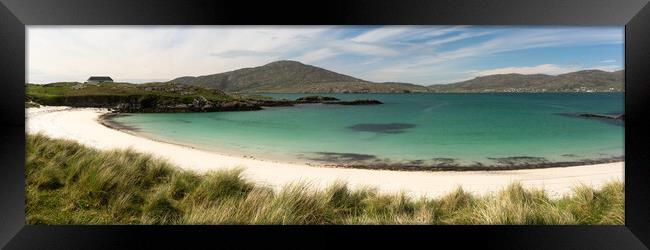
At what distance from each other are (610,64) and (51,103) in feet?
166

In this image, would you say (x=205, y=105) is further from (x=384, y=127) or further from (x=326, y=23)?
(x=326, y=23)

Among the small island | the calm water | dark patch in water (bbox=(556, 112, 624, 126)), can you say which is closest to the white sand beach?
the calm water

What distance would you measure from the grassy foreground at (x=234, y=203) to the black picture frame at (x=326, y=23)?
528mm

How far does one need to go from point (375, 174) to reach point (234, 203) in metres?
5.78

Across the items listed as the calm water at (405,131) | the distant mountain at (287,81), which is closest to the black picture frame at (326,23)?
the calm water at (405,131)

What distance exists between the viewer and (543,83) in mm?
46500

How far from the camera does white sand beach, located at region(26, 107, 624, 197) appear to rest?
6.84 m

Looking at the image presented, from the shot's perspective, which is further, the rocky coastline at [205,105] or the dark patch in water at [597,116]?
the dark patch in water at [597,116]

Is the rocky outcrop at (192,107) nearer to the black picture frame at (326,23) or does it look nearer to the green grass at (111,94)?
the green grass at (111,94)

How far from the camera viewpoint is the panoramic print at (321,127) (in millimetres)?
3521

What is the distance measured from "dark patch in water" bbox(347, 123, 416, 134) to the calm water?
0.06 m

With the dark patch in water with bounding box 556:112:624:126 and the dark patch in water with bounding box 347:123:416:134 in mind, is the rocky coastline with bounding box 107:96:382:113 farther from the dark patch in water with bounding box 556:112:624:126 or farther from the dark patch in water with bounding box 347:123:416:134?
the dark patch in water with bounding box 556:112:624:126

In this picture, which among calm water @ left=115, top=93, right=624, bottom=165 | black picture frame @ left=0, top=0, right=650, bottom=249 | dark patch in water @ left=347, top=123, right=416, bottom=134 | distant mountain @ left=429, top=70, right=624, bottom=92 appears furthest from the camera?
distant mountain @ left=429, top=70, right=624, bottom=92

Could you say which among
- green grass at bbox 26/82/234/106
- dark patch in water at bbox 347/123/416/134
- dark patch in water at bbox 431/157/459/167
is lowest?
dark patch in water at bbox 431/157/459/167
